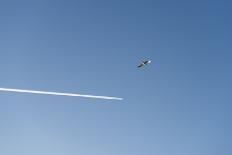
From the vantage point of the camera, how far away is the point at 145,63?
12381cm
